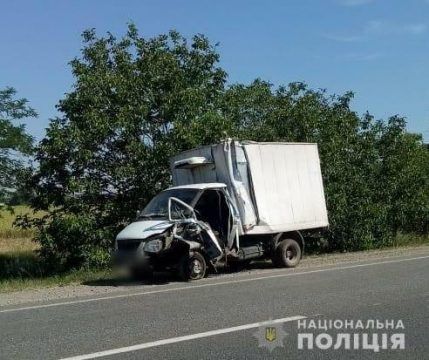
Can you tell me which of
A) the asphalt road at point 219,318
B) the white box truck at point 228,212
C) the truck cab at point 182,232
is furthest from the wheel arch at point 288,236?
the asphalt road at point 219,318

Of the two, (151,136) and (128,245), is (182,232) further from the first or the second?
(151,136)

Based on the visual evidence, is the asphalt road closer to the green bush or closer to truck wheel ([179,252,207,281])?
truck wheel ([179,252,207,281])

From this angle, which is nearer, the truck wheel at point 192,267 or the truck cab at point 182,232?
the truck cab at point 182,232

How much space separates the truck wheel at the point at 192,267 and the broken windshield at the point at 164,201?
3.62 ft

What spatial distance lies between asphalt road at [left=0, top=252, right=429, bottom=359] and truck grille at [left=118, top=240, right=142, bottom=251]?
961 mm

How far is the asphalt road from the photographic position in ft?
21.5

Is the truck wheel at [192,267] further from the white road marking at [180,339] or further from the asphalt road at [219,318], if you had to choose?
the white road marking at [180,339]

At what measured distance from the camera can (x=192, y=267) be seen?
1312cm

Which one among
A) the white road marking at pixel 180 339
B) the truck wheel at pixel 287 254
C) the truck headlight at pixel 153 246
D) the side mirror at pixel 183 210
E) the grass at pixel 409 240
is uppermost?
the side mirror at pixel 183 210

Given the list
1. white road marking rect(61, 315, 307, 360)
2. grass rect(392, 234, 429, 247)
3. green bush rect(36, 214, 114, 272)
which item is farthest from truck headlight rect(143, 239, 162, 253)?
grass rect(392, 234, 429, 247)

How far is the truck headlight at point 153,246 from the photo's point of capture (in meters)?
12.6

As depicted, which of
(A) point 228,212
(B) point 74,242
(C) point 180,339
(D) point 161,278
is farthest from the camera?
(B) point 74,242

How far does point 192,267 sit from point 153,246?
3.42 ft

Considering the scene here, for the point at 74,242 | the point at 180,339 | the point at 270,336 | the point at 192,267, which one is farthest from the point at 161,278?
the point at 270,336
